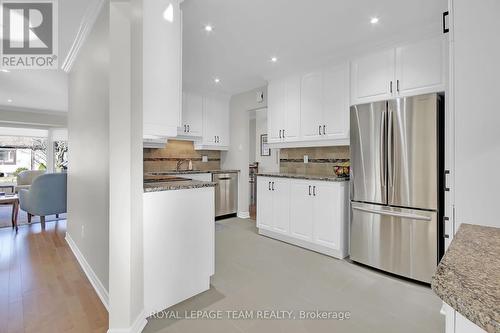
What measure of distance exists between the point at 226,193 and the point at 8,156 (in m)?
8.25

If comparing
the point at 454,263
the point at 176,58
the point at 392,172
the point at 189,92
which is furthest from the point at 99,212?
the point at 189,92

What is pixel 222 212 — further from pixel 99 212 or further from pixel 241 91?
pixel 99 212

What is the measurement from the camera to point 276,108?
13.0 feet

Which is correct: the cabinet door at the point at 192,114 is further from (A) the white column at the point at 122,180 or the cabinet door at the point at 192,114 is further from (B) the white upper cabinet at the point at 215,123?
(A) the white column at the point at 122,180

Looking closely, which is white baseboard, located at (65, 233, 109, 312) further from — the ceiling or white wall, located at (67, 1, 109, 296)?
the ceiling

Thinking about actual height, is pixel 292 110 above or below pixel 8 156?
above

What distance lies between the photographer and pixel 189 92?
15.4ft

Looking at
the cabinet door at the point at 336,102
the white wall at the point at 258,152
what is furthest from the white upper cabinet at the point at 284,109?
the white wall at the point at 258,152

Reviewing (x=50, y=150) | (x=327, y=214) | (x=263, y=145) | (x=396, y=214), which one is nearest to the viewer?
(x=396, y=214)

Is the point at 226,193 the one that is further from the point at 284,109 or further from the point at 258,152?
the point at 258,152

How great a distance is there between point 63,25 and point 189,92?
2.42 meters

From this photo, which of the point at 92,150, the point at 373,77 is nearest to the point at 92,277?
the point at 92,150

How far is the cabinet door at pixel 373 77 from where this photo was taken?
2750mm

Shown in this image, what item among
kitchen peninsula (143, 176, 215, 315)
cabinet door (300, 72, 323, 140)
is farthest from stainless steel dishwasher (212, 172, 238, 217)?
kitchen peninsula (143, 176, 215, 315)
